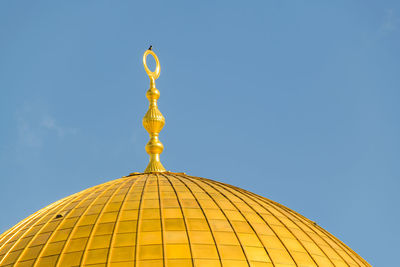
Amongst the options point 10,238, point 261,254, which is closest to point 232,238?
point 261,254

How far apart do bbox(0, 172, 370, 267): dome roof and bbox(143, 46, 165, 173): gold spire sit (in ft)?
11.0

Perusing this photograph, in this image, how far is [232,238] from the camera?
25.5 meters

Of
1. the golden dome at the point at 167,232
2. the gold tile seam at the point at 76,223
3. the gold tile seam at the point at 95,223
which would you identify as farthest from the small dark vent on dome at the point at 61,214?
the gold tile seam at the point at 95,223

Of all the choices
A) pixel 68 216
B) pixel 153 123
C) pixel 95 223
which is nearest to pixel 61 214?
pixel 68 216

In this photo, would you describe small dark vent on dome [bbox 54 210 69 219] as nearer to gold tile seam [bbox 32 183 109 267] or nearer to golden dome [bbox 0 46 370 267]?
golden dome [bbox 0 46 370 267]

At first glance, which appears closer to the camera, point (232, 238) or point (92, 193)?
point (232, 238)

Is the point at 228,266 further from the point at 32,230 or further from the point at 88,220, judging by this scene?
the point at 32,230

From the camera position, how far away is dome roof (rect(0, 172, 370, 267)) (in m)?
24.3

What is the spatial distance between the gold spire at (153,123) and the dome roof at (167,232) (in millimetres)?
3357

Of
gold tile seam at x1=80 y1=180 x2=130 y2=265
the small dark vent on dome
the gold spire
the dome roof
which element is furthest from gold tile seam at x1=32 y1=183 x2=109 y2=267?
the gold spire

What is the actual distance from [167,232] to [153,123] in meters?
10.2

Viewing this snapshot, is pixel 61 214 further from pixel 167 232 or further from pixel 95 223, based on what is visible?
pixel 167 232

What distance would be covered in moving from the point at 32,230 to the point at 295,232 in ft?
27.4

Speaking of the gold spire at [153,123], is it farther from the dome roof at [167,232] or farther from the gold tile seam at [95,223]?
the gold tile seam at [95,223]
